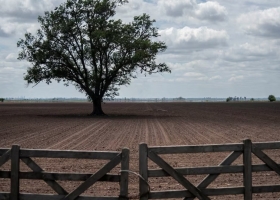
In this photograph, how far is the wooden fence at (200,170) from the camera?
7824mm

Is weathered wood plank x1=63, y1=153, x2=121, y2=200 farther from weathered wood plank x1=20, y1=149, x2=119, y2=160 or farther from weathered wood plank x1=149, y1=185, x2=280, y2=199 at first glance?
weathered wood plank x1=149, y1=185, x2=280, y2=199

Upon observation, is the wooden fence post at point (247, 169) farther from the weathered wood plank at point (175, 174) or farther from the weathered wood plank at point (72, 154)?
the weathered wood plank at point (72, 154)

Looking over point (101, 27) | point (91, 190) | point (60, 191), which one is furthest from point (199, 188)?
point (101, 27)

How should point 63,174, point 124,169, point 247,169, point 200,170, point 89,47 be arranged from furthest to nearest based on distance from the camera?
point 89,47 < point 247,169 < point 200,170 < point 63,174 < point 124,169

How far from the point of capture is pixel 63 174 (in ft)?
26.1

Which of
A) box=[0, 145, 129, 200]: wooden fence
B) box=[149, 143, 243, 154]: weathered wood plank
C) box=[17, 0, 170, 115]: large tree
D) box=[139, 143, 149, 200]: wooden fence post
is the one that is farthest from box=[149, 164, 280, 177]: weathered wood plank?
box=[17, 0, 170, 115]: large tree

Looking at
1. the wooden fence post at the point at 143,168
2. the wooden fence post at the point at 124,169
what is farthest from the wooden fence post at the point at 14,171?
the wooden fence post at the point at 143,168

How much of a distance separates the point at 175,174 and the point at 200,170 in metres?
0.48

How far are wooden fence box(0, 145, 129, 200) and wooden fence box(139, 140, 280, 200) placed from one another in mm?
339

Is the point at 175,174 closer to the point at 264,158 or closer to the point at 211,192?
the point at 211,192

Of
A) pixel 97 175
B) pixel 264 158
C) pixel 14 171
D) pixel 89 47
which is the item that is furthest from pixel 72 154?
pixel 89 47

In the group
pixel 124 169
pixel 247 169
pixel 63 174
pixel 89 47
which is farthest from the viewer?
pixel 89 47

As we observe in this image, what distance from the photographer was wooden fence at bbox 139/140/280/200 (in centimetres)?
782

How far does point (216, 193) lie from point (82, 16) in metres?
48.7
